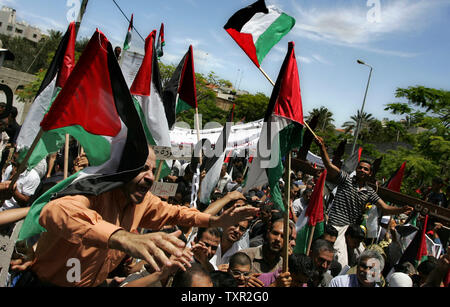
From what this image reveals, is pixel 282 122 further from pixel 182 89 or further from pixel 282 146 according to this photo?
pixel 182 89

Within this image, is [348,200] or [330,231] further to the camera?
[348,200]

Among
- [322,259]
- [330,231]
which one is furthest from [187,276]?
[330,231]

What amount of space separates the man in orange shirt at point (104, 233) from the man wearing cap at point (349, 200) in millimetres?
2769

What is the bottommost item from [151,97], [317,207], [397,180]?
[317,207]

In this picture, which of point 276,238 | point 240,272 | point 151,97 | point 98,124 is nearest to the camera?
point 98,124

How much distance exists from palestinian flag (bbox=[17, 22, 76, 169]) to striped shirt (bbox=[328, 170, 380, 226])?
11.5ft

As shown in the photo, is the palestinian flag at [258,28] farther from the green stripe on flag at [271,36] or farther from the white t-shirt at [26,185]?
the white t-shirt at [26,185]

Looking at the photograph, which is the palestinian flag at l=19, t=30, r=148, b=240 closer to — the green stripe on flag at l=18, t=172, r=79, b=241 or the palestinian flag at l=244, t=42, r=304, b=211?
the green stripe on flag at l=18, t=172, r=79, b=241

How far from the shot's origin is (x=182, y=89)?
18.8ft

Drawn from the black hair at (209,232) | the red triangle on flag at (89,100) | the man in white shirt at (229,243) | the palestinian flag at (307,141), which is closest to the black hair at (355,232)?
the palestinian flag at (307,141)

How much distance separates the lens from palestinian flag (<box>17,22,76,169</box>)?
4.41 m

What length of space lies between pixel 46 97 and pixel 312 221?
3.35m

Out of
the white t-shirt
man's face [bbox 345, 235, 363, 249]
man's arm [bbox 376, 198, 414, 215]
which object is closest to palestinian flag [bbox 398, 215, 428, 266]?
man's arm [bbox 376, 198, 414, 215]
